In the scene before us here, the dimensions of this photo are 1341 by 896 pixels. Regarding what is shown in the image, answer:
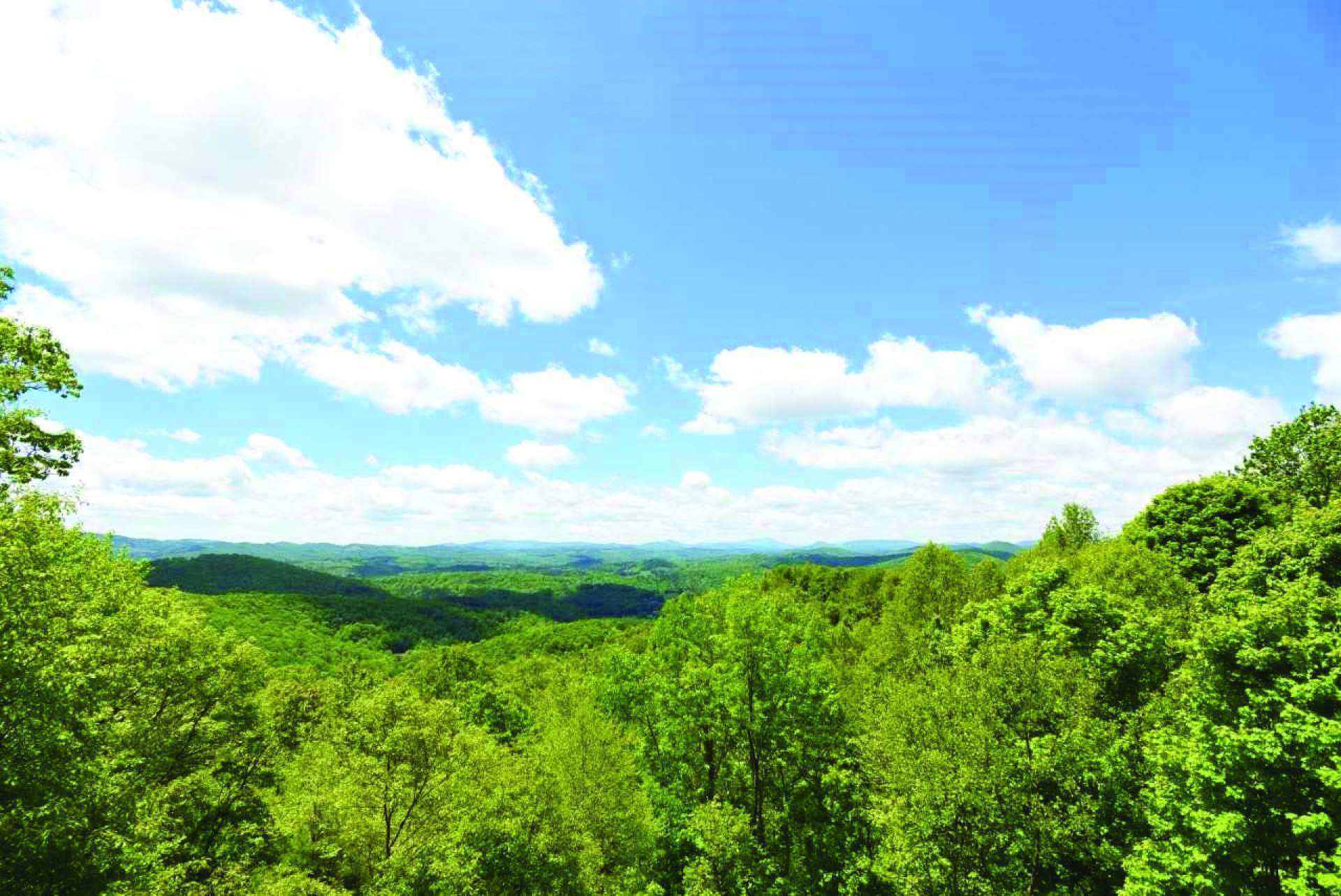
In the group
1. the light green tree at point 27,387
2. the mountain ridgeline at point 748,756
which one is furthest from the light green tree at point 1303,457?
the light green tree at point 27,387

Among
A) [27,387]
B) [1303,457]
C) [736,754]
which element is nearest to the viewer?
[27,387]

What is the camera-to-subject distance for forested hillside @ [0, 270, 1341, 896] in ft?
60.6

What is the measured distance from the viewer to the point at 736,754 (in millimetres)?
34781

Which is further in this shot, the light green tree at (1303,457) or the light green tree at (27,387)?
the light green tree at (1303,457)

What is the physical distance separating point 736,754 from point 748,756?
892 mm

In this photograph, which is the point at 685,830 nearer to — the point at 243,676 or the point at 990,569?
the point at 243,676

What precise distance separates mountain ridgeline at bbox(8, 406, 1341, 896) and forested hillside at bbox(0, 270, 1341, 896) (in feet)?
0.49

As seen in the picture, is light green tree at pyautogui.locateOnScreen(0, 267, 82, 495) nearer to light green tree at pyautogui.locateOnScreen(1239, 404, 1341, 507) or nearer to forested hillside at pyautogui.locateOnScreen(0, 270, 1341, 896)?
forested hillside at pyautogui.locateOnScreen(0, 270, 1341, 896)

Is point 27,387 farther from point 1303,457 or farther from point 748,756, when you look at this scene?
point 1303,457

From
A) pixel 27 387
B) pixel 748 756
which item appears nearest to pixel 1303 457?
pixel 748 756

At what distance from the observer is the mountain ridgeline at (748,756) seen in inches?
726

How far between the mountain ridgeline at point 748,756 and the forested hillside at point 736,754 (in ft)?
0.49

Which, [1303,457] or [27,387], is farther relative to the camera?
[1303,457]

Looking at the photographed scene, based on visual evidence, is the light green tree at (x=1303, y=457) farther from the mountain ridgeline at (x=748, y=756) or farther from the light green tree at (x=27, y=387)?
the light green tree at (x=27, y=387)
